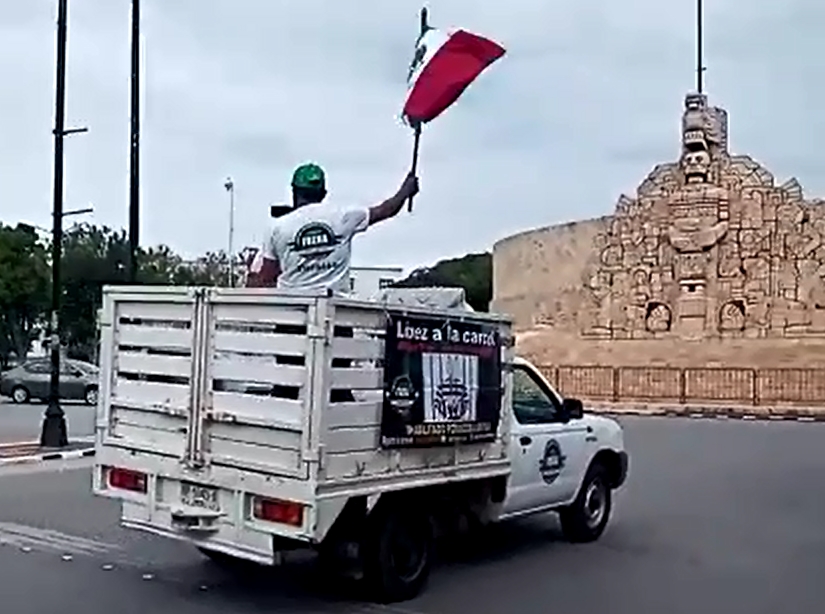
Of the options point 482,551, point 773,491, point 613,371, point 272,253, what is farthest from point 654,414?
point 272,253

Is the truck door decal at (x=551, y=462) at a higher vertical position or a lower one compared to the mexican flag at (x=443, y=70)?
lower

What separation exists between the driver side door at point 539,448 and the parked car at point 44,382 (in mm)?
26878

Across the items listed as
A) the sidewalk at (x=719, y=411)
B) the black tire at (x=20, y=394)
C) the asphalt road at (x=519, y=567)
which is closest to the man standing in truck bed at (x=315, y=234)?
the asphalt road at (x=519, y=567)

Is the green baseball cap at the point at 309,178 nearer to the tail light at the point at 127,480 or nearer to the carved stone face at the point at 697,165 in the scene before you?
the tail light at the point at 127,480

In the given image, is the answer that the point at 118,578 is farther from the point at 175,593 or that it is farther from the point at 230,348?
the point at 230,348

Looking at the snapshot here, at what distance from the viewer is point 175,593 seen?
8.28 m

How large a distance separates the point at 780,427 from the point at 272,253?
2316cm

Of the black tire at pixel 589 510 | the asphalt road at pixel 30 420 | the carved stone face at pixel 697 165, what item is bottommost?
the asphalt road at pixel 30 420

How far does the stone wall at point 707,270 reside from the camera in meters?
41.2

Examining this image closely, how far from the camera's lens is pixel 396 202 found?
838 cm

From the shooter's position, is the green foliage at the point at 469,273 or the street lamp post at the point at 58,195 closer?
the street lamp post at the point at 58,195

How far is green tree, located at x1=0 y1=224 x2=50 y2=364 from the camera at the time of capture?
57.6 meters

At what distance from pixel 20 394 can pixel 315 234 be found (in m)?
31.4

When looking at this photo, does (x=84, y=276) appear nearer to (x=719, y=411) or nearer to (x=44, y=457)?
(x=719, y=411)
